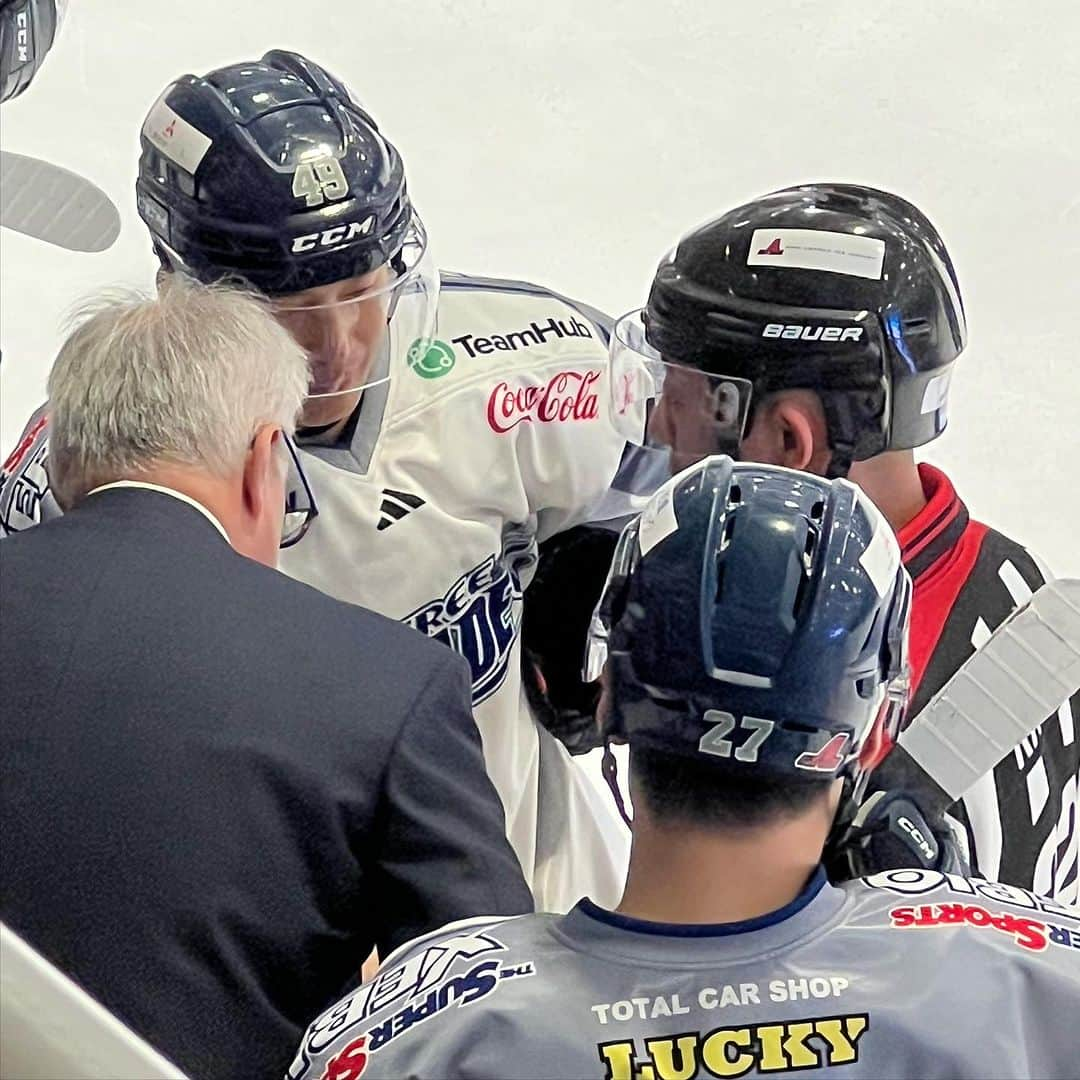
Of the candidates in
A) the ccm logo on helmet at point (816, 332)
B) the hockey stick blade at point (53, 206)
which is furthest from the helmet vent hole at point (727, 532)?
the hockey stick blade at point (53, 206)

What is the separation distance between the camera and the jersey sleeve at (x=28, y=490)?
1.64m

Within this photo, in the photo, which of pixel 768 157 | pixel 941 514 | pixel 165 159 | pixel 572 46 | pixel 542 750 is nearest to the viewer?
pixel 941 514

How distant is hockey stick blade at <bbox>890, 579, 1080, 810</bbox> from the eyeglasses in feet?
1.64

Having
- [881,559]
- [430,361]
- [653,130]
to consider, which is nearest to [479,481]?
[430,361]

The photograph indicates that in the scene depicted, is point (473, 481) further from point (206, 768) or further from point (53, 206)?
point (53, 206)

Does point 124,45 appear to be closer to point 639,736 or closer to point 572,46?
point 572,46

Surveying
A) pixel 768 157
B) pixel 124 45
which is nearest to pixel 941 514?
pixel 768 157

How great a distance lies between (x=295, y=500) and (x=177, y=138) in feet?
1.32

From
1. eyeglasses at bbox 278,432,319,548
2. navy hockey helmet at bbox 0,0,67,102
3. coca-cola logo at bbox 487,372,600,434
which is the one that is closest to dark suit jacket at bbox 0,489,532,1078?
eyeglasses at bbox 278,432,319,548

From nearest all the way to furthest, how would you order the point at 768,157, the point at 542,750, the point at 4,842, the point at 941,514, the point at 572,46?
the point at 4,842
the point at 941,514
the point at 542,750
the point at 768,157
the point at 572,46

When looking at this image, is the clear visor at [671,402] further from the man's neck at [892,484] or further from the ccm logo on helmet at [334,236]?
the ccm logo on helmet at [334,236]

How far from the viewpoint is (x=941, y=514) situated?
145 cm

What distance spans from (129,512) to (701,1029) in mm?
538

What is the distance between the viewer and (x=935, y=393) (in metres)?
1.46
